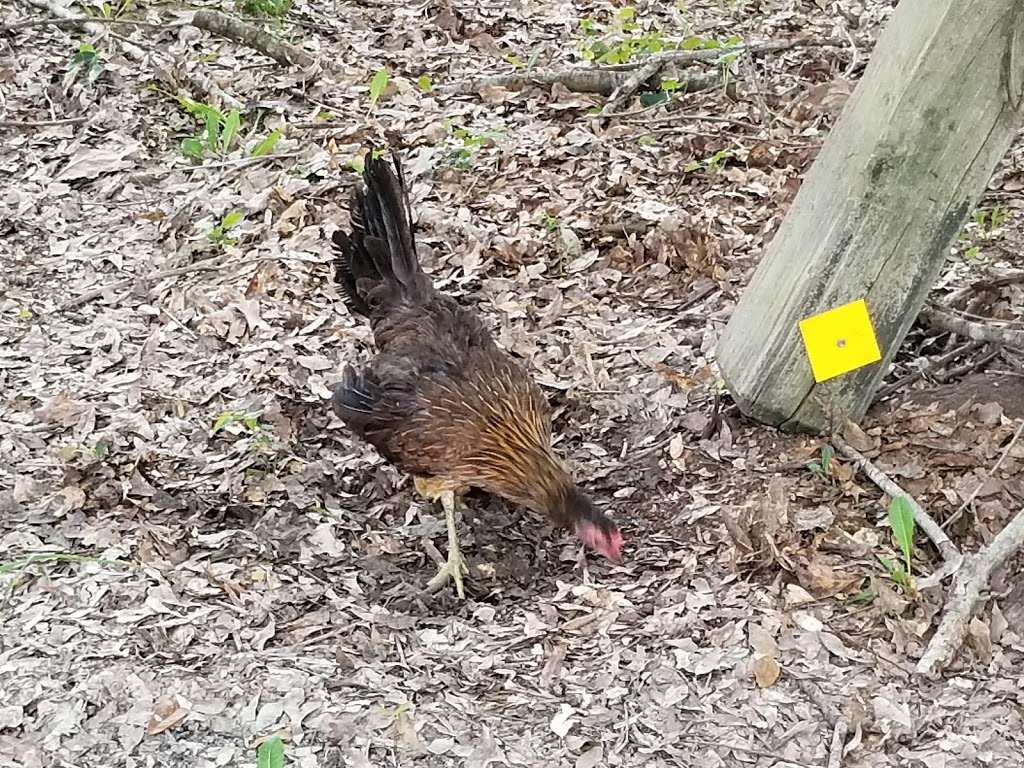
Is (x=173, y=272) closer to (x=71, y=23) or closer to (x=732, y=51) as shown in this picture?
(x=71, y=23)

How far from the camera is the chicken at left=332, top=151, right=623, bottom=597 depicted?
11.6 feet

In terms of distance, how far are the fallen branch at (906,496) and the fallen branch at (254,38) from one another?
13.9 feet

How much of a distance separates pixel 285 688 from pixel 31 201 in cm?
357

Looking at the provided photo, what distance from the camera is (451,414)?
3.60m

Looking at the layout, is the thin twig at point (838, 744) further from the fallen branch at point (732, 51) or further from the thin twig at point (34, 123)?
the thin twig at point (34, 123)

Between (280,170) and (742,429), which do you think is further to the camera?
(280,170)

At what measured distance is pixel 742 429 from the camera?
361 cm

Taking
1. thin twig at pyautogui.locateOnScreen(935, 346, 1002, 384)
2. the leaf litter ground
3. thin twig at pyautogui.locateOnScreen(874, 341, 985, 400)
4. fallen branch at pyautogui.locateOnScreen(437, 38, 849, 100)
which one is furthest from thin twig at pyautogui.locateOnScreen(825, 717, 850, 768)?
fallen branch at pyautogui.locateOnScreen(437, 38, 849, 100)

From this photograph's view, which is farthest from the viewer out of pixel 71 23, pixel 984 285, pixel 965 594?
pixel 71 23

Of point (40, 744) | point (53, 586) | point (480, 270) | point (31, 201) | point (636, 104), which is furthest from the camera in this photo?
point (636, 104)

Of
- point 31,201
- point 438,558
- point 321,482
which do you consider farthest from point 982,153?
point 31,201

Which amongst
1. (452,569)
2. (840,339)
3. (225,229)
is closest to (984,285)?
(840,339)

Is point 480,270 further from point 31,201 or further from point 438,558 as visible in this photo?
point 31,201

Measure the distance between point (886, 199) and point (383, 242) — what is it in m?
1.78
